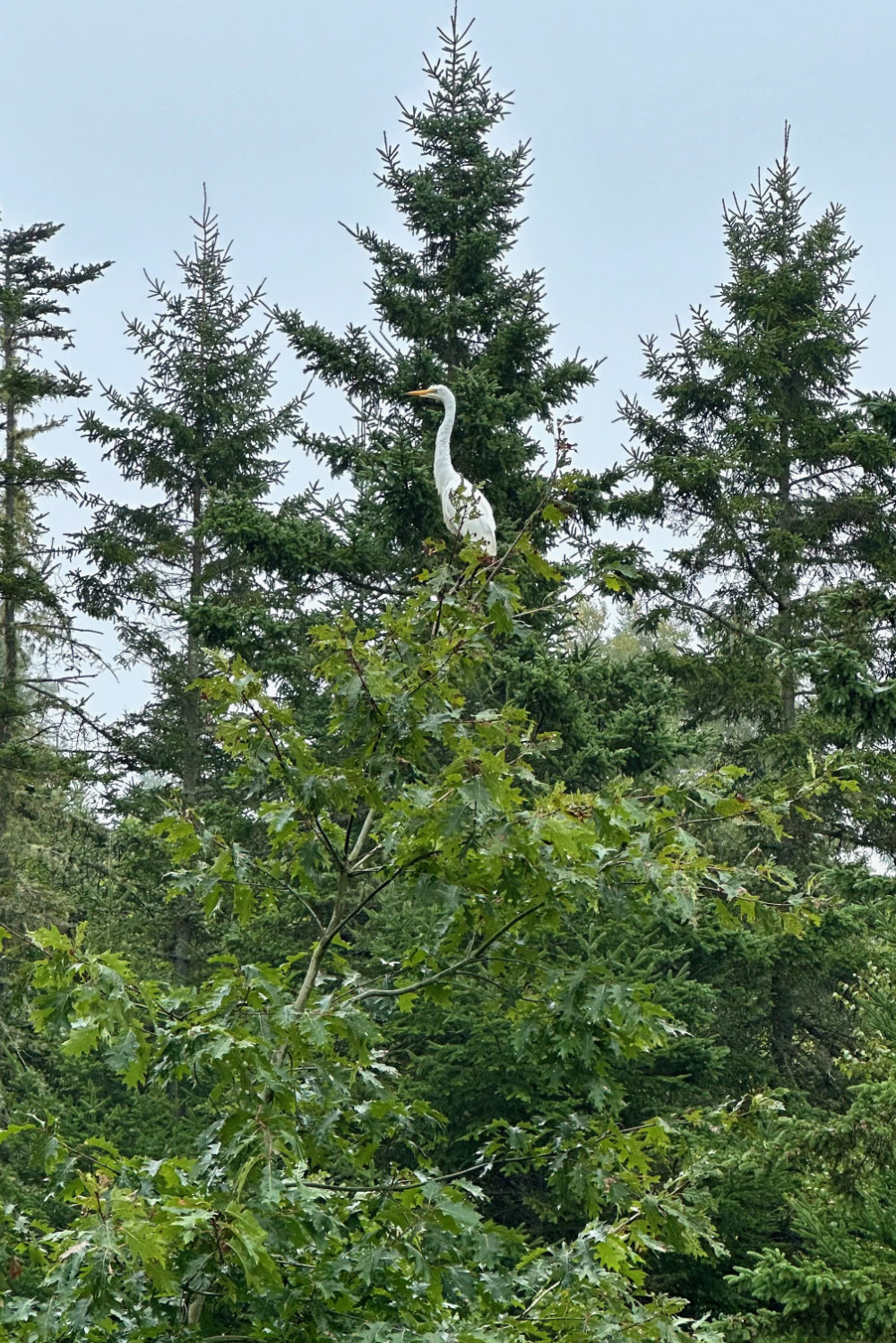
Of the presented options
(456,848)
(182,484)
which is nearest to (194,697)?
(182,484)

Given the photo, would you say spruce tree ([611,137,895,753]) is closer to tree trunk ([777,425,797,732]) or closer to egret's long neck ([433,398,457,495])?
tree trunk ([777,425,797,732])

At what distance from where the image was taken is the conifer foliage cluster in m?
4.25

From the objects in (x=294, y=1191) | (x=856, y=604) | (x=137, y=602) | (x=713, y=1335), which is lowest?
(x=713, y=1335)

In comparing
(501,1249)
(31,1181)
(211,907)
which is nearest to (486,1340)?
(501,1249)

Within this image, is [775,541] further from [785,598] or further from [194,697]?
[194,697]

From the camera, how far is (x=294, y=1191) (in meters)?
4.07

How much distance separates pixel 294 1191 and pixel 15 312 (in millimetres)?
15465

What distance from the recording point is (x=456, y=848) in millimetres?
4234

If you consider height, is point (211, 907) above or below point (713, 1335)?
above

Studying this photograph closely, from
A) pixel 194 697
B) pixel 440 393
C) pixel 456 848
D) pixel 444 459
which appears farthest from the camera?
pixel 194 697

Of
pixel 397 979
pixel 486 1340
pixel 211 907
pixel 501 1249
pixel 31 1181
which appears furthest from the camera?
pixel 31 1181

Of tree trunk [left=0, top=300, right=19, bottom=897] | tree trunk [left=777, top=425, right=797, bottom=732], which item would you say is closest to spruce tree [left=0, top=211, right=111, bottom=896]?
tree trunk [left=0, top=300, right=19, bottom=897]

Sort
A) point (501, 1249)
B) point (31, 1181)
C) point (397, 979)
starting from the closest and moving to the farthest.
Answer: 1. point (501, 1249)
2. point (397, 979)
3. point (31, 1181)

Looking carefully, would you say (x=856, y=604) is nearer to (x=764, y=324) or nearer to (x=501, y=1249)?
(x=501, y=1249)
